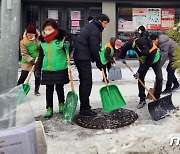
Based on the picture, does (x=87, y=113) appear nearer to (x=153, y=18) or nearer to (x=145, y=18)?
(x=145, y=18)

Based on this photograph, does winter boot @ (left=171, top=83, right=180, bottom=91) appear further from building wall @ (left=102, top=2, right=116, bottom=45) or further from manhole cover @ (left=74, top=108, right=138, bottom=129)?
building wall @ (left=102, top=2, right=116, bottom=45)

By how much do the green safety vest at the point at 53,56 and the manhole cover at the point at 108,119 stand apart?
37.3 inches

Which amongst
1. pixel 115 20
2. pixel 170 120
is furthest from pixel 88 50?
pixel 115 20

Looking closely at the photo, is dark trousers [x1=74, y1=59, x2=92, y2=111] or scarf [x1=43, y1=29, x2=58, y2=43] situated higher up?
scarf [x1=43, y1=29, x2=58, y2=43]

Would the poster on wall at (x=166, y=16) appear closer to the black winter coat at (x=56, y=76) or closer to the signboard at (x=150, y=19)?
the signboard at (x=150, y=19)

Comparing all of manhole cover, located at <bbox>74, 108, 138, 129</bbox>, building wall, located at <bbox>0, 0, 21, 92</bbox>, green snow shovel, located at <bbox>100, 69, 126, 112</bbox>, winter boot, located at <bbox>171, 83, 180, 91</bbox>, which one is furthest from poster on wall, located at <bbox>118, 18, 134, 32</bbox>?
building wall, located at <bbox>0, 0, 21, 92</bbox>

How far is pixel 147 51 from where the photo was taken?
5.75 m

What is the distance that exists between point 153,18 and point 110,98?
9.40 metres

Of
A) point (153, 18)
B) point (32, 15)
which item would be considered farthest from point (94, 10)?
point (32, 15)

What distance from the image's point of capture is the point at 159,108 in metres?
5.57

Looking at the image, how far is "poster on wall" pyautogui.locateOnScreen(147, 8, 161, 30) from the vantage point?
45.6ft

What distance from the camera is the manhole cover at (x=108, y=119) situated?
5.05 metres

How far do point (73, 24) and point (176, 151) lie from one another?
10801 mm

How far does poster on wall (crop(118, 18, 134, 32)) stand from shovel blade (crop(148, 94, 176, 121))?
8534 millimetres
